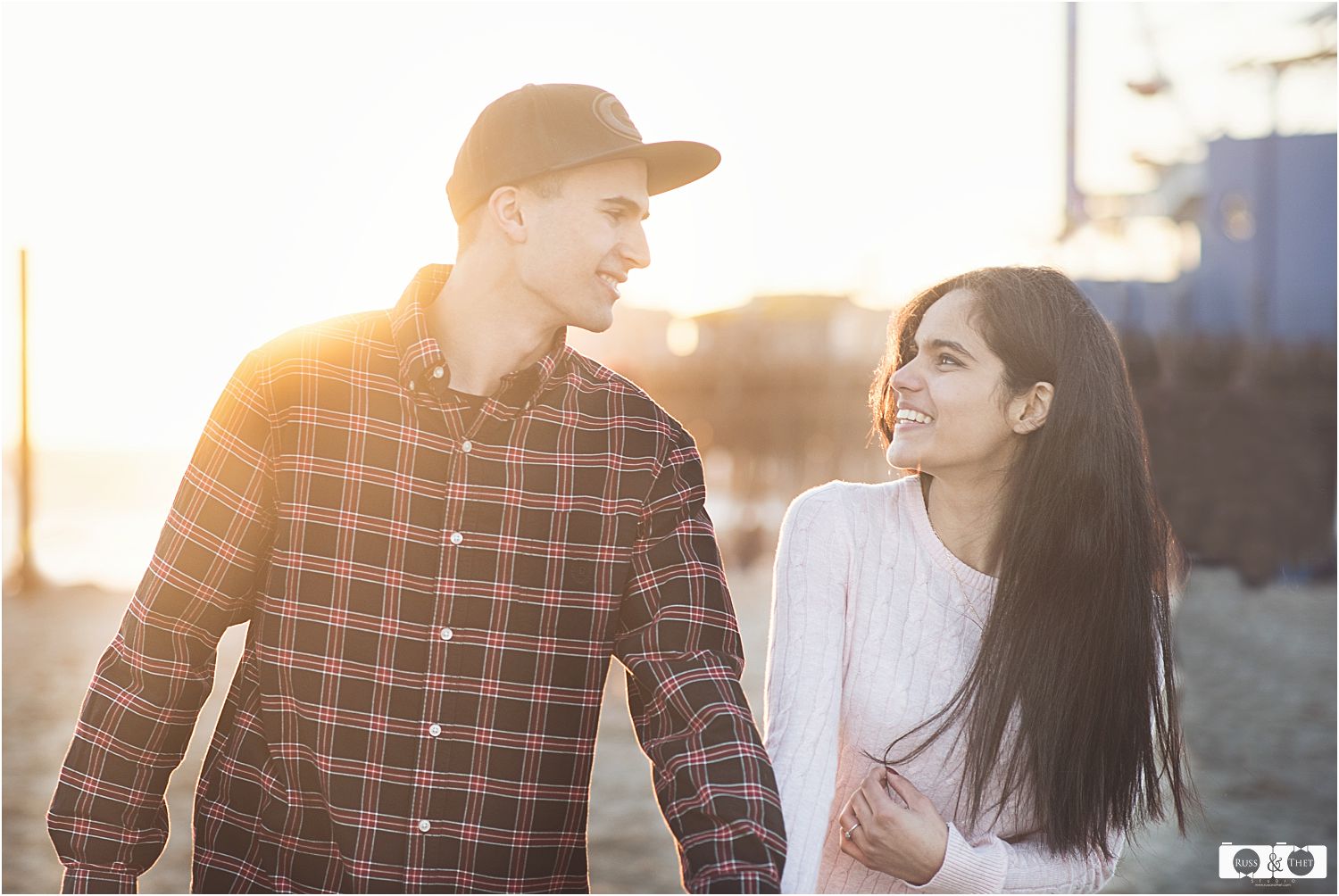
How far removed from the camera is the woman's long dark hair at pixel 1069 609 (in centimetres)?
219

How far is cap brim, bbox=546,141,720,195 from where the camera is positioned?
213 centimetres

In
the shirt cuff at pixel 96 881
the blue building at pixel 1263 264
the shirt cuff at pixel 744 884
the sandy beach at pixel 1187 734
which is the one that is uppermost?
the blue building at pixel 1263 264

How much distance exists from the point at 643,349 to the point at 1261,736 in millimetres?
17398

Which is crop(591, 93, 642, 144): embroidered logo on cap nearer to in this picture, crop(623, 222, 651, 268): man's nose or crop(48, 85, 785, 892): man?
crop(48, 85, 785, 892): man

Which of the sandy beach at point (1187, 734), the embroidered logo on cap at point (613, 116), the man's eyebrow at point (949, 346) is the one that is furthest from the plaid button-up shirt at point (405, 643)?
the sandy beach at point (1187, 734)

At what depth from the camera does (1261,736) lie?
10.3 meters

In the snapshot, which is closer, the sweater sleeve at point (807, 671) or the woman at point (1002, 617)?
the sweater sleeve at point (807, 671)

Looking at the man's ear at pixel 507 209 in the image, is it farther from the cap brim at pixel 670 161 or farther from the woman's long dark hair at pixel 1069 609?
the woman's long dark hair at pixel 1069 609

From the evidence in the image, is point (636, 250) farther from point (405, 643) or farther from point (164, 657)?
point (164, 657)

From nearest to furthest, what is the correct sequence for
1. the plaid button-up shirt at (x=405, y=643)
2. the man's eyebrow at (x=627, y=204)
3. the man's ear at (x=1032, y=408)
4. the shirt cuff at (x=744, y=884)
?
the shirt cuff at (x=744, y=884)
the plaid button-up shirt at (x=405, y=643)
the man's eyebrow at (x=627, y=204)
the man's ear at (x=1032, y=408)

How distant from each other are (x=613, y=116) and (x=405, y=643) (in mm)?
945

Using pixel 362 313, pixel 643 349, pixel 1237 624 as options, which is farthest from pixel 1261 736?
pixel 643 349

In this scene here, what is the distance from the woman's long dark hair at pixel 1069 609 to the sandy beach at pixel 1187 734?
1.25m

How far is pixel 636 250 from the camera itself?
7.04ft
